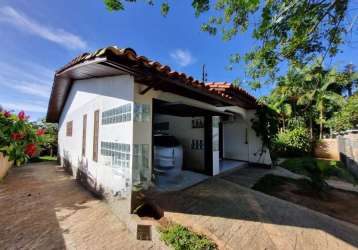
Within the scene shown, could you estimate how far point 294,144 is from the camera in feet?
58.2

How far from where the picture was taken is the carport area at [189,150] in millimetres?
7383

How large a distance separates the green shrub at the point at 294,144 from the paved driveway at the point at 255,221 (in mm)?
14156

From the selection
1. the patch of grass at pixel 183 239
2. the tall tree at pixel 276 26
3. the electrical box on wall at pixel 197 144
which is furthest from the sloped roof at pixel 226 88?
the patch of grass at pixel 183 239

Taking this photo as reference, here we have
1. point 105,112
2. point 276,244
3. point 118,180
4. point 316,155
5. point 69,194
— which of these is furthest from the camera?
point 316,155

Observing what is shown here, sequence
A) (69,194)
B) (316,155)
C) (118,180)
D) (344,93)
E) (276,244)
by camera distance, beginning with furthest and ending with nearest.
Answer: (344,93), (316,155), (69,194), (118,180), (276,244)

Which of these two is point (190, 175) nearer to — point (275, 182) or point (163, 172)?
point (163, 172)

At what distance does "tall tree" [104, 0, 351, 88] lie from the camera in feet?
13.8

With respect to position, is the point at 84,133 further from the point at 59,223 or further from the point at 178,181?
the point at 178,181

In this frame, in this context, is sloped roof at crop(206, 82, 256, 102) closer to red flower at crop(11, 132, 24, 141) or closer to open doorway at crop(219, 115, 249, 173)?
open doorway at crop(219, 115, 249, 173)

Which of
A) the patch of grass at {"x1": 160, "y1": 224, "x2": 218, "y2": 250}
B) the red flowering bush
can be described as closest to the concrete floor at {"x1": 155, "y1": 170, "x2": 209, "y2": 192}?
the patch of grass at {"x1": 160, "y1": 224, "x2": 218, "y2": 250}

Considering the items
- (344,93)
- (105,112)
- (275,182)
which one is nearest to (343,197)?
(275,182)

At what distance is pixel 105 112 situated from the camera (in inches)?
258

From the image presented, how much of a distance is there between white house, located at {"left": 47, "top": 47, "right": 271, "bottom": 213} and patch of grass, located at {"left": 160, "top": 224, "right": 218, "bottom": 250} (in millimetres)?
1430

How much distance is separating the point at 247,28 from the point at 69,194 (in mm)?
9097
